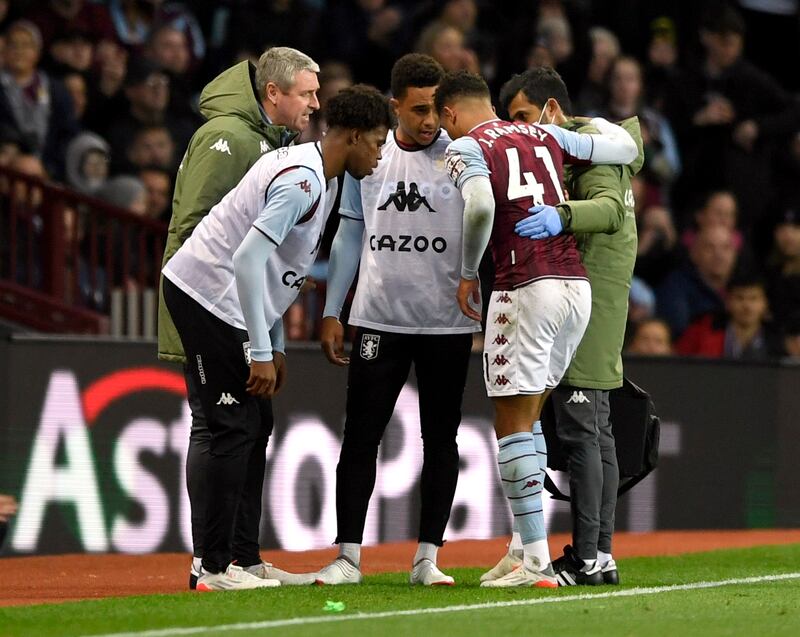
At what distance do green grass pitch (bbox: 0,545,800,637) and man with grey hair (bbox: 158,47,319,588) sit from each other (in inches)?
18.6

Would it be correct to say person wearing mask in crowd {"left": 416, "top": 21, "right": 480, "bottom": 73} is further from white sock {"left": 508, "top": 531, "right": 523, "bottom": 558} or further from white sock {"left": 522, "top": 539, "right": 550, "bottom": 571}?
white sock {"left": 522, "top": 539, "right": 550, "bottom": 571}

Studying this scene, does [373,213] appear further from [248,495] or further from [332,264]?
[248,495]

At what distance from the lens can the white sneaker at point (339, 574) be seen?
23.7 ft

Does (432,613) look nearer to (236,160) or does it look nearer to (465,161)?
(465,161)

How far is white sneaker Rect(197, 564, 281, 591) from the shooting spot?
689cm

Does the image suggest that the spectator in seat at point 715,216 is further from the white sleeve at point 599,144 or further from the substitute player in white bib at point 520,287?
the substitute player in white bib at point 520,287

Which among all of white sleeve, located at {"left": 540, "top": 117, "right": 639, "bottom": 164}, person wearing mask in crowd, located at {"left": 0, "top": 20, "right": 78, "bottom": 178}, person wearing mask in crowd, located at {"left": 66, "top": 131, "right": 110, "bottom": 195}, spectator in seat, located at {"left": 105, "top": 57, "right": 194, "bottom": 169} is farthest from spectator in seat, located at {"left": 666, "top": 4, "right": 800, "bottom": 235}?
white sleeve, located at {"left": 540, "top": 117, "right": 639, "bottom": 164}

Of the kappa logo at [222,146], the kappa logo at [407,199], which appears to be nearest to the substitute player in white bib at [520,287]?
the kappa logo at [407,199]

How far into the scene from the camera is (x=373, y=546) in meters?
10.2

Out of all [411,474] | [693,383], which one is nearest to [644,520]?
[693,383]

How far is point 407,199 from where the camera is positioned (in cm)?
722

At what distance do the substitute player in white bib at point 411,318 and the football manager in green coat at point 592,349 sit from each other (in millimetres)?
406

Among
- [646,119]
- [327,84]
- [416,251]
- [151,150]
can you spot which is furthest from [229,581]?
[646,119]

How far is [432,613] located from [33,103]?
21.5ft
